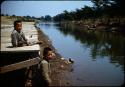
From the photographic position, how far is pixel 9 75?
380 inches

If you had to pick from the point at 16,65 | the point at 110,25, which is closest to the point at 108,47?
the point at 16,65

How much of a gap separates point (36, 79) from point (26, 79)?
3.81 m

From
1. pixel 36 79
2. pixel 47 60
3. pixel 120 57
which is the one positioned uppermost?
pixel 47 60

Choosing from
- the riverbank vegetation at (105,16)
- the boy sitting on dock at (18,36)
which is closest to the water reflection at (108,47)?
the riverbank vegetation at (105,16)

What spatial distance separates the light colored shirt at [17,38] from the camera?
27.5 feet

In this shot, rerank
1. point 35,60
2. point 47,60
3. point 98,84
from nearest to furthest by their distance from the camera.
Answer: point 47,60 < point 35,60 < point 98,84

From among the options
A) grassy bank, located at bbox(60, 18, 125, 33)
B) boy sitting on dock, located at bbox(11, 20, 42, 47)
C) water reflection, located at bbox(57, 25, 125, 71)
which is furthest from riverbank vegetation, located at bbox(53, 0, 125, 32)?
boy sitting on dock, located at bbox(11, 20, 42, 47)

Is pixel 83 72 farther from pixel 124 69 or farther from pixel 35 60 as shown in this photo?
pixel 35 60

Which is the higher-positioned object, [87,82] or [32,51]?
[32,51]

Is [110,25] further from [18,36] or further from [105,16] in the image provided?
[18,36]

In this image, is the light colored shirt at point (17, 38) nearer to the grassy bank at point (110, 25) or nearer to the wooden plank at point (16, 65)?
the wooden plank at point (16, 65)

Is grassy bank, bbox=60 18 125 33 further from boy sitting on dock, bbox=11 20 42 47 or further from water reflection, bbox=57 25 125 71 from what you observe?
boy sitting on dock, bbox=11 20 42 47

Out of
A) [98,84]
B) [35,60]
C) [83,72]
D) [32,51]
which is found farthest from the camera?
[83,72]

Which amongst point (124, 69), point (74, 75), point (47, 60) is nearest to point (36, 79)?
point (47, 60)
